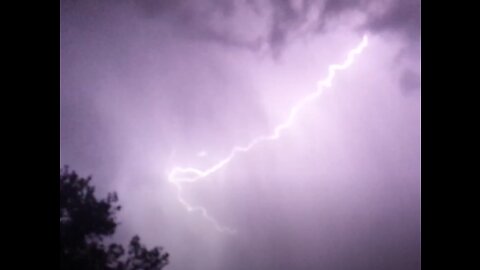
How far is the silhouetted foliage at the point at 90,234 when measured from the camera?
165 inches

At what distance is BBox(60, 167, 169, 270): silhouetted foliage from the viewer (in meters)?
4.18

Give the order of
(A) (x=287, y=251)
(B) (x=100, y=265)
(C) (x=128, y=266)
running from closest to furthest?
(B) (x=100, y=265) → (C) (x=128, y=266) → (A) (x=287, y=251)

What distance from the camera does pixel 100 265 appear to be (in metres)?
4.30

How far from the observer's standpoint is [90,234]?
441 centimetres
